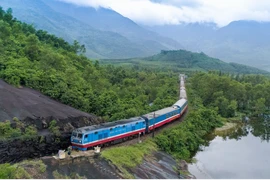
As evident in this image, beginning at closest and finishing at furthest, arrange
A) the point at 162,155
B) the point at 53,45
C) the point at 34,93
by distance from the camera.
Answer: the point at 162,155
the point at 34,93
the point at 53,45

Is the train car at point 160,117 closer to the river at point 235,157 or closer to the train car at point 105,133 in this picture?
the train car at point 105,133


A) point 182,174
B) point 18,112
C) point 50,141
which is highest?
point 18,112

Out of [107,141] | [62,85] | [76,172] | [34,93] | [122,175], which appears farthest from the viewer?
[62,85]

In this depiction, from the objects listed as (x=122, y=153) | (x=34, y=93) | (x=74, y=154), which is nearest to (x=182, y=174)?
(x=122, y=153)

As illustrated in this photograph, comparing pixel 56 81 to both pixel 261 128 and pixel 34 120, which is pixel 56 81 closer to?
pixel 34 120

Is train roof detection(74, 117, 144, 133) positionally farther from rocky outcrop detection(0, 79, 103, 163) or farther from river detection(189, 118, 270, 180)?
river detection(189, 118, 270, 180)

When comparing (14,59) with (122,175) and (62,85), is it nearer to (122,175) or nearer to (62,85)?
(62,85)

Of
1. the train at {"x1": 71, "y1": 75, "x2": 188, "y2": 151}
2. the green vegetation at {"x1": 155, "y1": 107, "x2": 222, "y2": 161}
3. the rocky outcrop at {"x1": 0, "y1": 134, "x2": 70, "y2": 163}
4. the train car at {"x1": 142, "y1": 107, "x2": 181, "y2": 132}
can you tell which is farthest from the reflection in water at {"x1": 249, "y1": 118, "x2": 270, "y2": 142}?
the rocky outcrop at {"x1": 0, "y1": 134, "x2": 70, "y2": 163}
